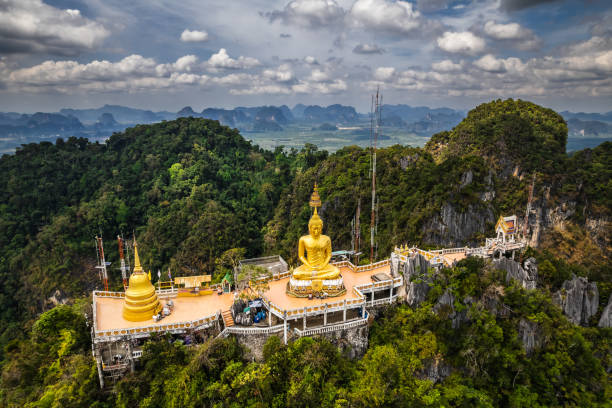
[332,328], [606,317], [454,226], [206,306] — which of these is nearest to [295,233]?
[454,226]

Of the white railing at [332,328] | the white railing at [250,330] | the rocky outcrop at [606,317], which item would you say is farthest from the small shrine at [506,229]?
the white railing at [250,330]

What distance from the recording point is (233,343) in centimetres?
1756

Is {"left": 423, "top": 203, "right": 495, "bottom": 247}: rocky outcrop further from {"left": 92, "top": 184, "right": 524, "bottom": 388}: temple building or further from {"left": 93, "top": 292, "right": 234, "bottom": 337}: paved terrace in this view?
{"left": 93, "top": 292, "right": 234, "bottom": 337}: paved terrace

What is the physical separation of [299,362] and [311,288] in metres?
4.20

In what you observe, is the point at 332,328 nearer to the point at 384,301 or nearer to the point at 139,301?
the point at 384,301

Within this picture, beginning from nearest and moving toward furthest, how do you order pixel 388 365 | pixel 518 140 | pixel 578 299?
pixel 388 365 → pixel 578 299 → pixel 518 140

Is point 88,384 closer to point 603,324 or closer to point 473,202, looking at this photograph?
point 603,324

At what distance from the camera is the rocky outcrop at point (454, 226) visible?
3372cm

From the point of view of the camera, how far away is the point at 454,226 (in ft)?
111

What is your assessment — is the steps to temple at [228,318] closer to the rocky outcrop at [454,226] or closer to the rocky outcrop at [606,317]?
the rocky outcrop at [454,226]

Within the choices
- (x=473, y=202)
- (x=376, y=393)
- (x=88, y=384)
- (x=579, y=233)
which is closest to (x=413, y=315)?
(x=376, y=393)

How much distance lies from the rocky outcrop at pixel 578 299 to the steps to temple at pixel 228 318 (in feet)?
64.1

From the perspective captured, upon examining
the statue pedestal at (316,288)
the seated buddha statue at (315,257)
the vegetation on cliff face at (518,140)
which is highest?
the vegetation on cliff face at (518,140)

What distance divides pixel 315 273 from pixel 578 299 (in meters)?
17.3
